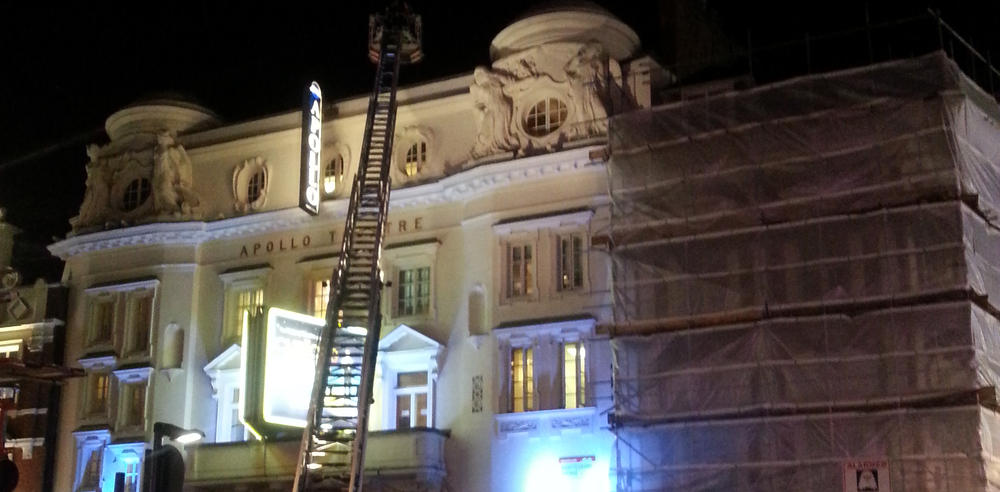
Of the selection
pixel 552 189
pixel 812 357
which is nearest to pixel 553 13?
pixel 552 189

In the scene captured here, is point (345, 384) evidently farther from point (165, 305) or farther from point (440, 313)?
point (165, 305)

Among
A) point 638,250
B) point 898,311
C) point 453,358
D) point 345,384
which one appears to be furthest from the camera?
point 453,358

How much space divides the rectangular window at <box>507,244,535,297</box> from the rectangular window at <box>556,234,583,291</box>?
841 millimetres

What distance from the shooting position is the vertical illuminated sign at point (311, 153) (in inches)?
1379

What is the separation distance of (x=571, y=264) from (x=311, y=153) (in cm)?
926

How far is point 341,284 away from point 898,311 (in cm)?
Result: 1484

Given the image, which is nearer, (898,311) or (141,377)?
(898,311)

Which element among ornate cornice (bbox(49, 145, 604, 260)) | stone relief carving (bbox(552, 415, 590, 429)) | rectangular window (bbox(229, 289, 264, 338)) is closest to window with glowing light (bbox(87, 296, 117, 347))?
ornate cornice (bbox(49, 145, 604, 260))

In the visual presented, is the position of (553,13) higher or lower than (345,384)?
higher

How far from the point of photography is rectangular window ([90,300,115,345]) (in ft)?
126

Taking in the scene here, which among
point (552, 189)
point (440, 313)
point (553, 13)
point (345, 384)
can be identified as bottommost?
point (345, 384)

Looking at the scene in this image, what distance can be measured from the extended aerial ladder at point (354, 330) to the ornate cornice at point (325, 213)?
4.79 feet

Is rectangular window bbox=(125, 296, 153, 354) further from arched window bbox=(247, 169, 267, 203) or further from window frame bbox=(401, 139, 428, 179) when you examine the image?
window frame bbox=(401, 139, 428, 179)

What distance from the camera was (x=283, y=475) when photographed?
33438 millimetres
